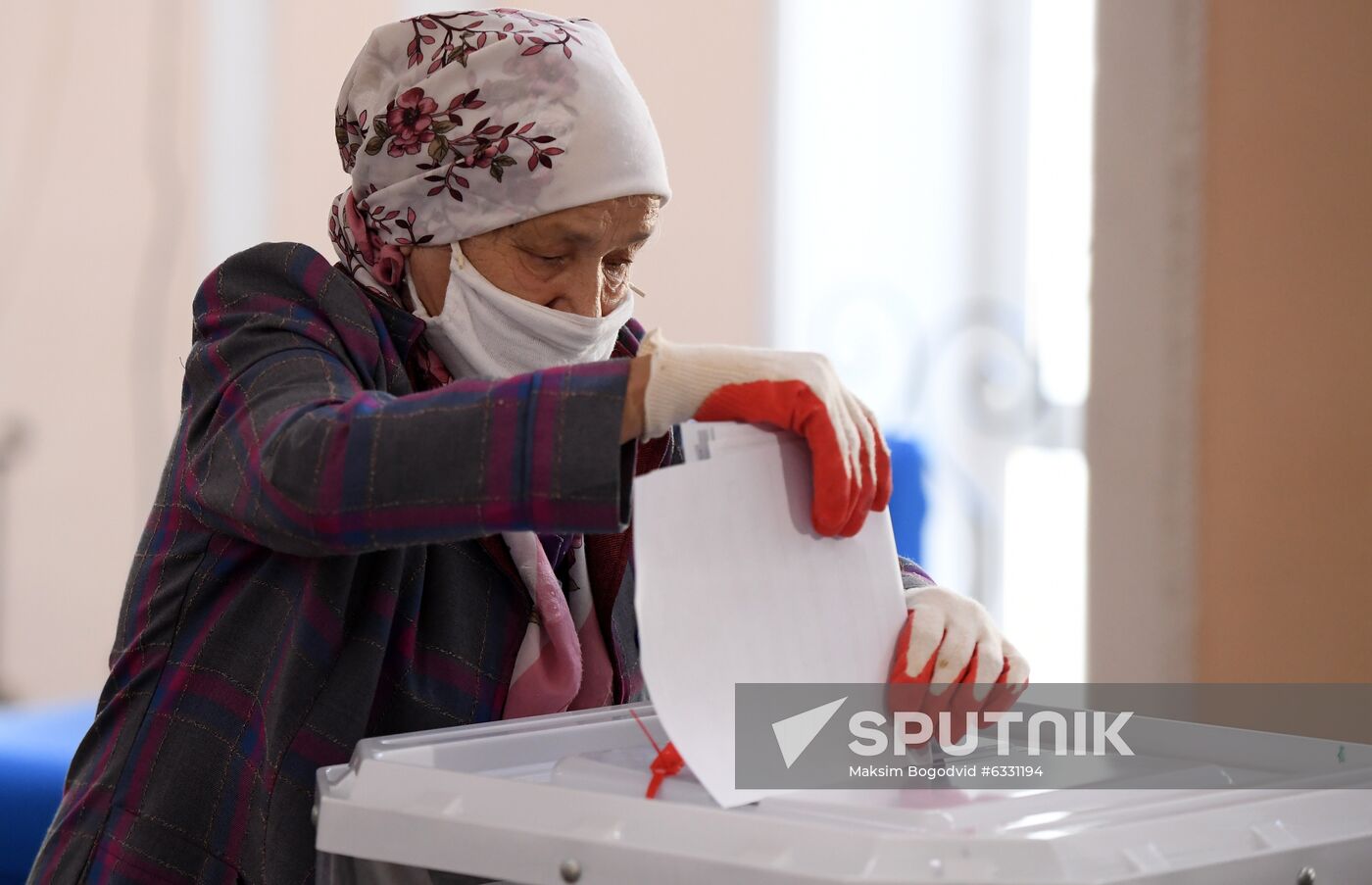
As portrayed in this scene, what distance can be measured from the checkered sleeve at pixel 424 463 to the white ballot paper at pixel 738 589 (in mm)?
60

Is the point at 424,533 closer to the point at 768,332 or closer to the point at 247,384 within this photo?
the point at 247,384

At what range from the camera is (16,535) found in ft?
8.76

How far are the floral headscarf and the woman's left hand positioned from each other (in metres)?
0.38

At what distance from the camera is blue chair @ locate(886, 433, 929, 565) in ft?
7.16

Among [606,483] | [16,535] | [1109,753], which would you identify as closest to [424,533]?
[606,483]

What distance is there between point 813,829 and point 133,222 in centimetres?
238

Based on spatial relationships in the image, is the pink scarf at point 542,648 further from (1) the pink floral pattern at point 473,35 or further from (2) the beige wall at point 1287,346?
(2) the beige wall at point 1287,346

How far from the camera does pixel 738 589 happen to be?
724 mm

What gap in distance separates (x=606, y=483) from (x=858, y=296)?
2013 millimetres

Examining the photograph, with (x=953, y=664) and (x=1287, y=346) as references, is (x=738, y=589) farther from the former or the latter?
(x=1287, y=346)

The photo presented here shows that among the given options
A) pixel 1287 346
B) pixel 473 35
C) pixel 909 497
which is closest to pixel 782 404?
pixel 473 35

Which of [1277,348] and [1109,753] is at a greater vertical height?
[1277,348]

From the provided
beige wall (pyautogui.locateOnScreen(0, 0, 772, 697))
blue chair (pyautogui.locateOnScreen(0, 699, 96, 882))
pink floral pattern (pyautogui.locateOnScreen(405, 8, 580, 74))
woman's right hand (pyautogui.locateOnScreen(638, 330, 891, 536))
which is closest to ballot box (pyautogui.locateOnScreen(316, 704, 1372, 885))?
woman's right hand (pyautogui.locateOnScreen(638, 330, 891, 536))

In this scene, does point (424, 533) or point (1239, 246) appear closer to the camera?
point (424, 533)
